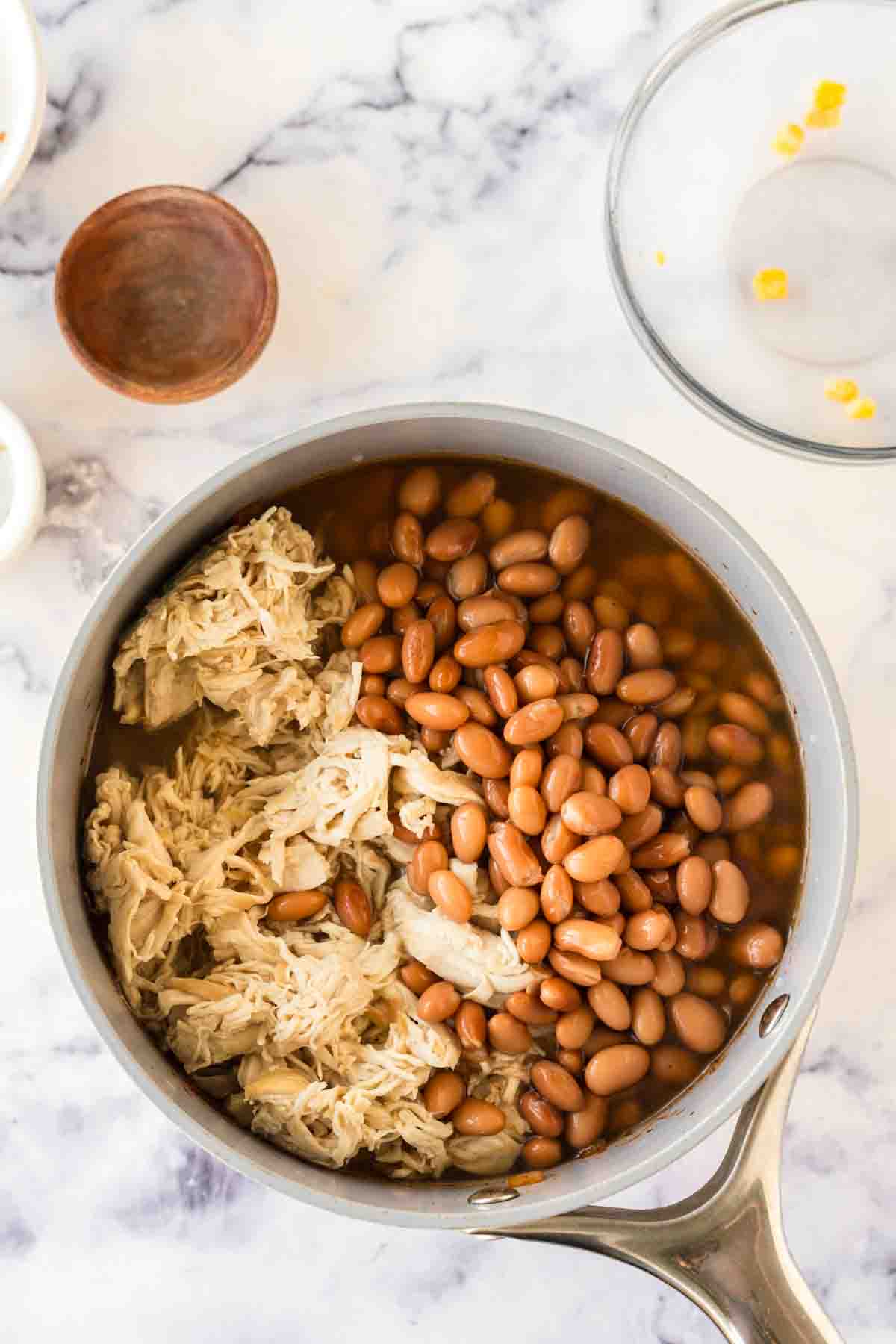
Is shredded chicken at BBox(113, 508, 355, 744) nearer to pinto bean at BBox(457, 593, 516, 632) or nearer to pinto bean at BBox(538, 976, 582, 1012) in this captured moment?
pinto bean at BBox(457, 593, 516, 632)

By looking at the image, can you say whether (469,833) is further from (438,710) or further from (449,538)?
(449,538)

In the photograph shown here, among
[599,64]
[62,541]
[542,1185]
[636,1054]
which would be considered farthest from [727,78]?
[542,1185]

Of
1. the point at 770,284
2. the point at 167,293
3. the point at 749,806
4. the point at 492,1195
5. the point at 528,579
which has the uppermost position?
the point at 770,284

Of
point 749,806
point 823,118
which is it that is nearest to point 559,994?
point 749,806

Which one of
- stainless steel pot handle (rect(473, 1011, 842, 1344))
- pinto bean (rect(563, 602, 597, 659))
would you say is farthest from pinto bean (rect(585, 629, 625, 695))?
stainless steel pot handle (rect(473, 1011, 842, 1344))

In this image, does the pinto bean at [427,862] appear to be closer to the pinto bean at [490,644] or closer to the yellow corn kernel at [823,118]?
the pinto bean at [490,644]

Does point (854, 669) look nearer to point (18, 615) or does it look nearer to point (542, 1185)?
point (542, 1185)

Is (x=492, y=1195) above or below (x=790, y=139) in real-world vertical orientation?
below
